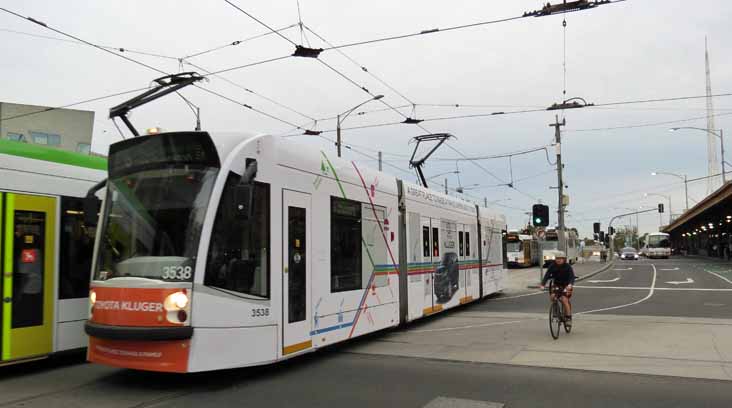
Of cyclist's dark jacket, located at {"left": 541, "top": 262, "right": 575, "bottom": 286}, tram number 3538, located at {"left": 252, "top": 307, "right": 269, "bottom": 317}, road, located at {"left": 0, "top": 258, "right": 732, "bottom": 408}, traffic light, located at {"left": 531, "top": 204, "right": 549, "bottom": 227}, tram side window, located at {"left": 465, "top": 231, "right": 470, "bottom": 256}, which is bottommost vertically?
road, located at {"left": 0, "top": 258, "right": 732, "bottom": 408}

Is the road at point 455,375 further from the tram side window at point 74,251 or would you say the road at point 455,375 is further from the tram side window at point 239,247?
the tram side window at point 239,247

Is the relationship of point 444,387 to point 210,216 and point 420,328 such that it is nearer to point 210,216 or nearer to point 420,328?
point 210,216

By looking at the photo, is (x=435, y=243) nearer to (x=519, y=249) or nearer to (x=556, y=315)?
(x=556, y=315)

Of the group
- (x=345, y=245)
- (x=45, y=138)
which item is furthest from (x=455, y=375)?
(x=45, y=138)

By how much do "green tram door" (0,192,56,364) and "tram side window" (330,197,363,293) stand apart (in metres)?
3.95

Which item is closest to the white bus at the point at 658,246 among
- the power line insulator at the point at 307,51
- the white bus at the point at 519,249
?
the white bus at the point at 519,249

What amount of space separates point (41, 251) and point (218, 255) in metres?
2.89

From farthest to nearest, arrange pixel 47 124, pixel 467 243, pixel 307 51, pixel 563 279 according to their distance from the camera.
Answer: pixel 47 124, pixel 467 243, pixel 307 51, pixel 563 279

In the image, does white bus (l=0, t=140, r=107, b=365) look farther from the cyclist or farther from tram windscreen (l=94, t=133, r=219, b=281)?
the cyclist

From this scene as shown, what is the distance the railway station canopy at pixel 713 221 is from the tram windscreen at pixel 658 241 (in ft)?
11.6

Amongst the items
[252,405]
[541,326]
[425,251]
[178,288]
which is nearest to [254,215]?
[178,288]

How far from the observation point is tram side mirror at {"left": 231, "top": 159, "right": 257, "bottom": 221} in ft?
22.1

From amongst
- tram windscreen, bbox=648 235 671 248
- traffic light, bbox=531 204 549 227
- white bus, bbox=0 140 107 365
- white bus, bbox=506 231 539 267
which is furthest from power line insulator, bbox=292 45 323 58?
tram windscreen, bbox=648 235 671 248

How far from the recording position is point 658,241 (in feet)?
250
